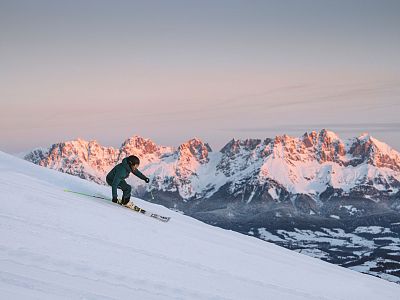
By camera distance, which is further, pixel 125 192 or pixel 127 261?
pixel 125 192

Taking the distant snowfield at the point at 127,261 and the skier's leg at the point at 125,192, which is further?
the skier's leg at the point at 125,192

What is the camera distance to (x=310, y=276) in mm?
15500

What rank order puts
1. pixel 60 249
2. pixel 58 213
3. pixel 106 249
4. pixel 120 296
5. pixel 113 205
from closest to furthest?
pixel 120 296 < pixel 60 249 < pixel 106 249 < pixel 58 213 < pixel 113 205

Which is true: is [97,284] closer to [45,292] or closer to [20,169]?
[45,292]

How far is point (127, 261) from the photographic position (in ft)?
36.1

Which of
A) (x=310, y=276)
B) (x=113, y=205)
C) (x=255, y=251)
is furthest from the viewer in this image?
Answer: (x=113, y=205)

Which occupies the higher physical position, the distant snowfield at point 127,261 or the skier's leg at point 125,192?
the skier's leg at point 125,192

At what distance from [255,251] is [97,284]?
889 centimetres

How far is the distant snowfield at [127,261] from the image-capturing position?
8906 mm

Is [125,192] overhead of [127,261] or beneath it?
overhead

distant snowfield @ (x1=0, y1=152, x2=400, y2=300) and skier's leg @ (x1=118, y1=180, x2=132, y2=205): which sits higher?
skier's leg @ (x1=118, y1=180, x2=132, y2=205)

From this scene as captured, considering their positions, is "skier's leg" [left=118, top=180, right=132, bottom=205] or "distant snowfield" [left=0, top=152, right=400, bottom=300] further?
"skier's leg" [left=118, top=180, right=132, bottom=205]

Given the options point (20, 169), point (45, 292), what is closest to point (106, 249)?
point (45, 292)

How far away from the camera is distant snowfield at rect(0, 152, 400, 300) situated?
891cm
